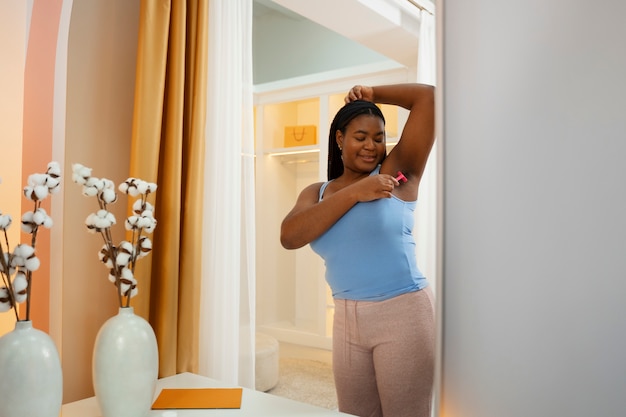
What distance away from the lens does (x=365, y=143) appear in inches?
37.3

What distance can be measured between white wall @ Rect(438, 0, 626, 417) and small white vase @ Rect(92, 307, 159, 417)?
0.56 m

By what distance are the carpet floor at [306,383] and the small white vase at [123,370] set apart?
56 centimetres

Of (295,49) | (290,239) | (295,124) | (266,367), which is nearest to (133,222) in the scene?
(290,239)

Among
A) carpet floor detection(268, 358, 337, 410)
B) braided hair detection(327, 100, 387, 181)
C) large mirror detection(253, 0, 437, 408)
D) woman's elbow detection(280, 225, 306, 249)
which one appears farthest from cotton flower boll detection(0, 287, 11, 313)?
large mirror detection(253, 0, 437, 408)

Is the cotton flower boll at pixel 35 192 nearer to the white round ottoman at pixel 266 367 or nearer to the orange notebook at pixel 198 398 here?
the orange notebook at pixel 198 398

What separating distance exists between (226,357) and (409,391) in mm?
559

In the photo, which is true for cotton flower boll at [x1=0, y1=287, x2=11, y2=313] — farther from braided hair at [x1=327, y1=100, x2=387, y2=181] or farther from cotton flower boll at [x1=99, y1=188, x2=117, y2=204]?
braided hair at [x1=327, y1=100, x2=387, y2=181]

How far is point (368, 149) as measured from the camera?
0.95m

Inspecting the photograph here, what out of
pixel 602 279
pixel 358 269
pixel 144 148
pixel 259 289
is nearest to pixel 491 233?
pixel 602 279

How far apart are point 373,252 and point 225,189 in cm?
52

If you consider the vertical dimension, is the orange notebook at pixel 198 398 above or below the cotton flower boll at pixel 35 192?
below

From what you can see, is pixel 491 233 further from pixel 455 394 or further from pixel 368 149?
pixel 368 149

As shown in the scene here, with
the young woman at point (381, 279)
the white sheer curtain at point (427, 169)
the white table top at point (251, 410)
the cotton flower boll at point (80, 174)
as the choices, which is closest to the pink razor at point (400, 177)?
the young woman at point (381, 279)

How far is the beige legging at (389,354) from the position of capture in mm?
843
